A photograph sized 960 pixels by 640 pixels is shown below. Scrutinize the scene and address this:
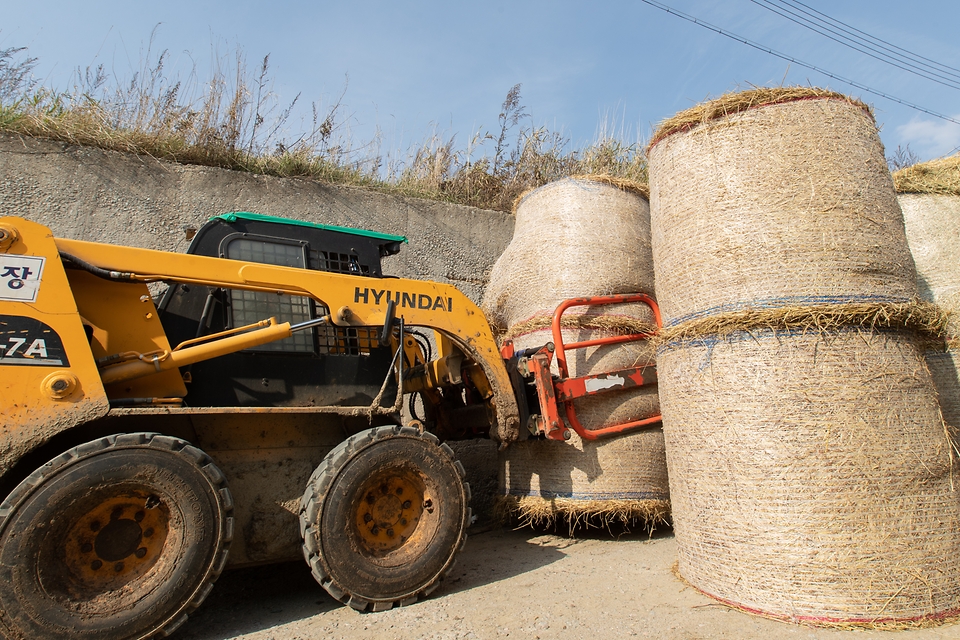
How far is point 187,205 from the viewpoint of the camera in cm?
549

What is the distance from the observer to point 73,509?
2613 mm

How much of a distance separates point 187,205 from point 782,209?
4.66 meters

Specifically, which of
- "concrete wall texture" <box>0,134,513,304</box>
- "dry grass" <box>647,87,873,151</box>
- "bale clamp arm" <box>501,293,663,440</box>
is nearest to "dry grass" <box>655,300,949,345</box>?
"dry grass" <box>647,87,873,151</box>

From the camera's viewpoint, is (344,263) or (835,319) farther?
(344,263)

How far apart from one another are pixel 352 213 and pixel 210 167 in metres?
→ 1.33

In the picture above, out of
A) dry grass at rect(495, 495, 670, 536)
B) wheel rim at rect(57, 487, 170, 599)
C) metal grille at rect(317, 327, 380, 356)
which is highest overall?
metal grille at rect(317, 327, 380, 356)

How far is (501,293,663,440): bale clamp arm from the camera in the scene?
4234mm

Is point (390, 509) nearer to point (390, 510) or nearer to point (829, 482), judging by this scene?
point (390, 510)

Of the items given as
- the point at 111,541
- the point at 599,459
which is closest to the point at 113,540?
the point at 111,541

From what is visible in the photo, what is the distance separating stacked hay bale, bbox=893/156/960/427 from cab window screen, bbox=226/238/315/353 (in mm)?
3980

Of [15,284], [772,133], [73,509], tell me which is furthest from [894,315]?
[15,284]

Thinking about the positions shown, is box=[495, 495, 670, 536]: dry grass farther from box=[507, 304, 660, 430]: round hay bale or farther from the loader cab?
the loader cab

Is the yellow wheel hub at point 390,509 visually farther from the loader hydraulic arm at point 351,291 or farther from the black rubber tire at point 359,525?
the loader hydraulic arm at point 351,291

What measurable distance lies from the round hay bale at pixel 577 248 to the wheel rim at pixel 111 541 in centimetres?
291
